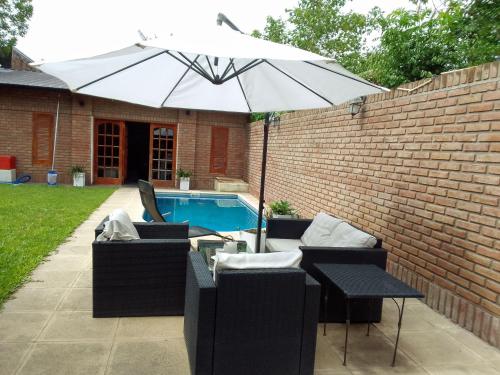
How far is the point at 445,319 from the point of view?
351cm

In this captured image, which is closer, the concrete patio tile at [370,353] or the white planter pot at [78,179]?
the concrete patio tile at [370,353]

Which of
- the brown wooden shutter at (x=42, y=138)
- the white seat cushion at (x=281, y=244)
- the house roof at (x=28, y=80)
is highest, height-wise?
Result: the house roof at (x=28, y=80)

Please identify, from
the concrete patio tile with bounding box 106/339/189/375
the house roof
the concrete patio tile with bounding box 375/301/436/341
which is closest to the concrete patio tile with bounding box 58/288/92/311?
the concrete patio tile with bounding box 106/339/189/375

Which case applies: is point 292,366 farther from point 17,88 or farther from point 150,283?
point 17,88

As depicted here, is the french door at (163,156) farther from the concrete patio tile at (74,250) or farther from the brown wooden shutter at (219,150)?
the concrete patio tile at (74,250)

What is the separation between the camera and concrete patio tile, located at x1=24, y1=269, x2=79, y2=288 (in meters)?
3.73

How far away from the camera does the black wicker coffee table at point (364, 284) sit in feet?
7.87

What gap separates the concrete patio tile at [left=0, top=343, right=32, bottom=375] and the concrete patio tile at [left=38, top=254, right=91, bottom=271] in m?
1.73

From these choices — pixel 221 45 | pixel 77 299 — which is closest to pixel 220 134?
pixel 77 299

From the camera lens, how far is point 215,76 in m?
3.58

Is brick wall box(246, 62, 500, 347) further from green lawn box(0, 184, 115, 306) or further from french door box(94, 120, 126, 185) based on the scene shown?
french door box(94, 120, 126, 185)

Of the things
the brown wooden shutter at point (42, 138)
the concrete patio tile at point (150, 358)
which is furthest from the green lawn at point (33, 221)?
the brown wooden shutter at point (42, 138)

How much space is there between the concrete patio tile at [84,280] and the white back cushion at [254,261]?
82.7 inches

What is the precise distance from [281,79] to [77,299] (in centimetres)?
302
